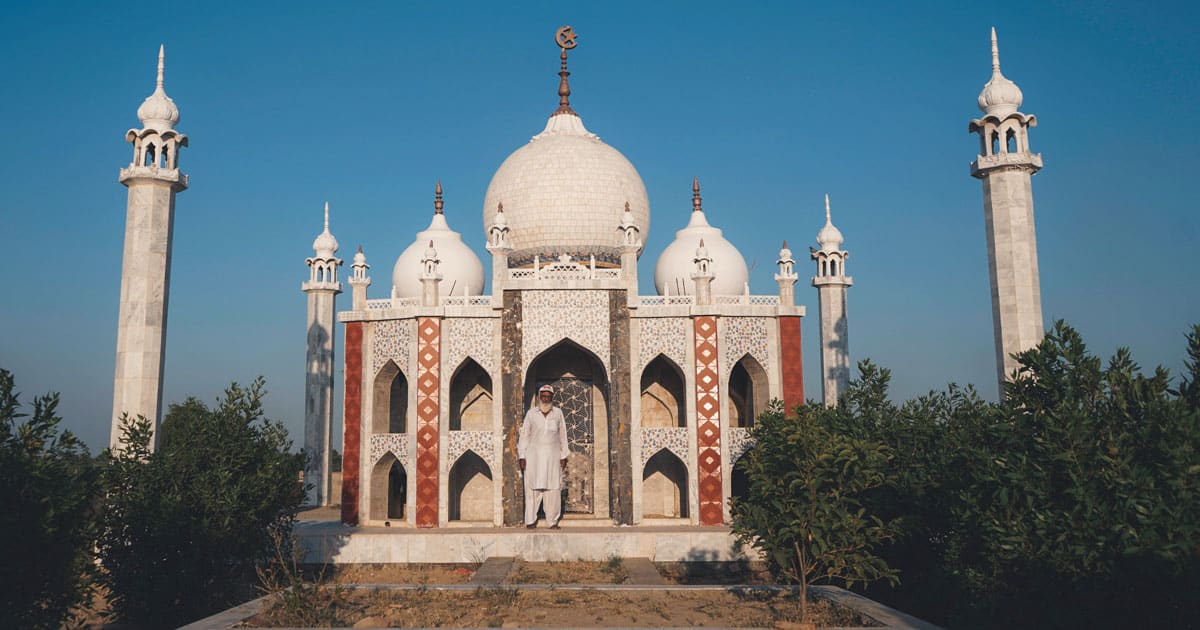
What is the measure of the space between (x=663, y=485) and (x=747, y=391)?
3167 mm

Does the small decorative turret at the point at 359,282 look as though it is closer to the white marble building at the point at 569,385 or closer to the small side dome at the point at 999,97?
the white marble building at the point at 569,385

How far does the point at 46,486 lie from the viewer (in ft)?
28.2

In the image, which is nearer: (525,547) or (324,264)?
(525,547)

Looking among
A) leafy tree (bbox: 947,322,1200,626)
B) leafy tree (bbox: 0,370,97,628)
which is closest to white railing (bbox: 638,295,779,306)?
leafy tree (bbox: 947,322,1200,626)

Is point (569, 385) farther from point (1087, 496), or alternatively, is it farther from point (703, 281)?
point (1087, 496)

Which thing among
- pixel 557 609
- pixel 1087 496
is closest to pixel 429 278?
pixel 557 609

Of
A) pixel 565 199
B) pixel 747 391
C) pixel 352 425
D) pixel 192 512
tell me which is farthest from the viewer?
pixel 565 199

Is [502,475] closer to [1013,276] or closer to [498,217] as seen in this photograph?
[498,217]

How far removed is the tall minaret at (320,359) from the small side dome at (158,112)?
30.2 feet

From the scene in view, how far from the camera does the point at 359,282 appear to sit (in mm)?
22172

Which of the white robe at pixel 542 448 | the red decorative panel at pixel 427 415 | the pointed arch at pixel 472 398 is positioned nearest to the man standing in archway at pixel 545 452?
the white robe at pixel 542 448

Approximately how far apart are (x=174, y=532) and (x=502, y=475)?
904 cm

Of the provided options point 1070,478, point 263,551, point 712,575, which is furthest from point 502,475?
point 1070,478

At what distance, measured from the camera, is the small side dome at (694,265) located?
23.5m
